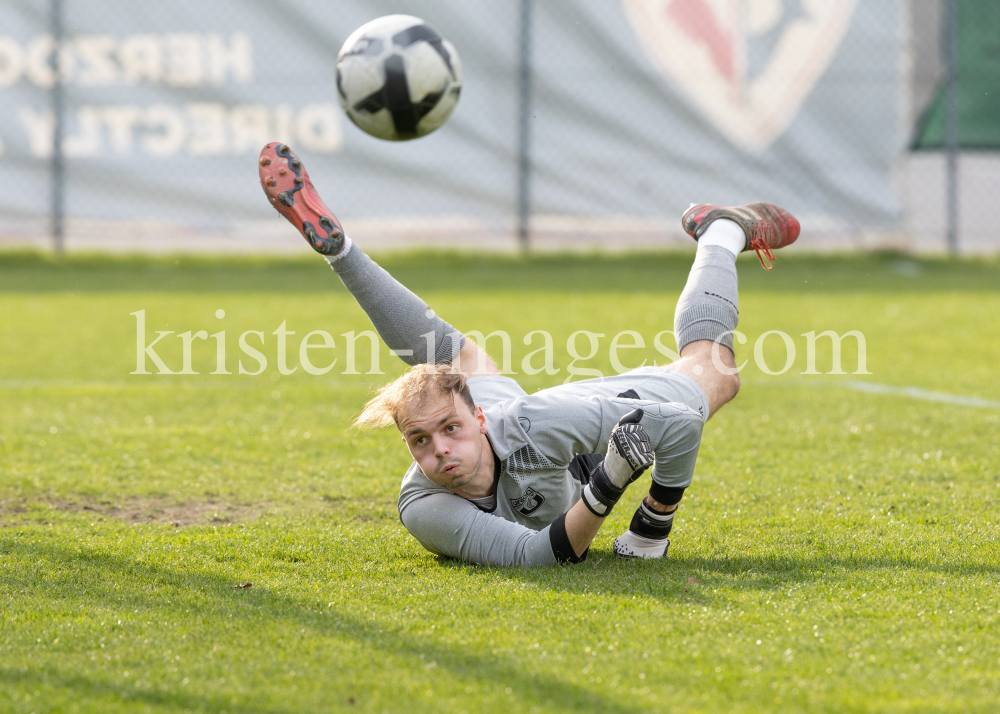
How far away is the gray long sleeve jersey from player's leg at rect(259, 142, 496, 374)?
0.35 m

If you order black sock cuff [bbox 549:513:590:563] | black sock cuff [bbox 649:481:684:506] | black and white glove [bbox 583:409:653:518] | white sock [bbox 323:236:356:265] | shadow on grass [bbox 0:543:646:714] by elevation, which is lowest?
shadow on grass [bbox 0:543:646:714]

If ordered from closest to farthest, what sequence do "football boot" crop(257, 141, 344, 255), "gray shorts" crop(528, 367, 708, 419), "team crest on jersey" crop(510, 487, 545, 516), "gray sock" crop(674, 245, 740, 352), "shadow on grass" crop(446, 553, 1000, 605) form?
"shadow on grass" crop(446, 553, 1000, 605)
"team crest on jersey" crop(510, 487, 545, 516)
"gray shorts" crop(528, 367, 708, 419)
"football boot" crop(257, 141, 344, 255)
"gray sock" crop(674, 245, 740, 352)

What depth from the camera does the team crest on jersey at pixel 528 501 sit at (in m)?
2.67

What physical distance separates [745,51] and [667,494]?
6992 millimetres

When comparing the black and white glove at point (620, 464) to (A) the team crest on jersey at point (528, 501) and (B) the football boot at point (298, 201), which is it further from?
(B) the football boot at point (298, 201)

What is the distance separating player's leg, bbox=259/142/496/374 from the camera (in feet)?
9.79

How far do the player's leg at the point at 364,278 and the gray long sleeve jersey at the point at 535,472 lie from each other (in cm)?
35

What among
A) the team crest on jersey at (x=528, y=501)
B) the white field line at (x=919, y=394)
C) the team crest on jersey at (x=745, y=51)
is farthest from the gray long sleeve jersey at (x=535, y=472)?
the team crest on jersey at (x=745, y=51)

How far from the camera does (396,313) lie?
303 centimetres

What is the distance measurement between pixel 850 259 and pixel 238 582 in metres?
7.63

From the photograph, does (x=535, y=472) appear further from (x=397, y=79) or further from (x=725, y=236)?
(x=397, y=79)

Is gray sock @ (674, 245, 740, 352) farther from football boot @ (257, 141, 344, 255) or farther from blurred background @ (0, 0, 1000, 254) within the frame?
blurred background @ (0, 0, 1000, 254)

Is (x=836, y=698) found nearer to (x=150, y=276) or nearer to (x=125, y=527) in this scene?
(x=125, y=527)

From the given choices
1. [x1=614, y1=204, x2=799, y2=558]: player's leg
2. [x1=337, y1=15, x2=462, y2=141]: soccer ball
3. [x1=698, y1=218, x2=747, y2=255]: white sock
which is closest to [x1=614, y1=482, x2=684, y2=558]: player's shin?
[x1=614, y1=204, x2=799, y2=558]: player's leg
